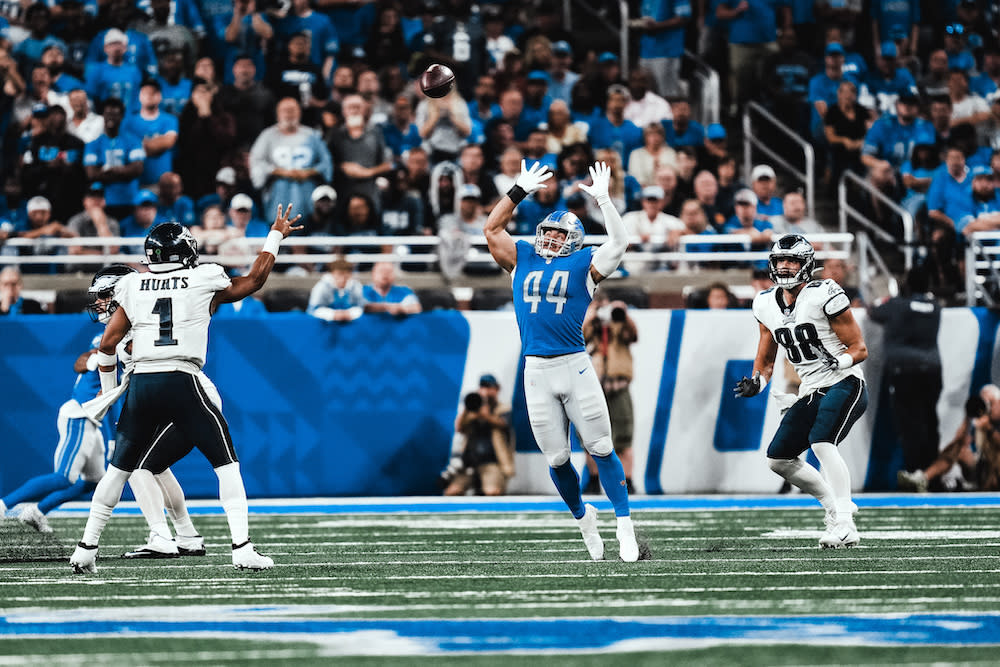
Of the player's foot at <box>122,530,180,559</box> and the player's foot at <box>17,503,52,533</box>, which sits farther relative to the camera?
the player's foot at <box>17,503,52,533</box>

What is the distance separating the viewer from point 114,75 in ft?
54.3

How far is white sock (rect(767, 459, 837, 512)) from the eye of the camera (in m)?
9.97

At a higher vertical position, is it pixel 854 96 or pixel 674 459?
pixel 854 96

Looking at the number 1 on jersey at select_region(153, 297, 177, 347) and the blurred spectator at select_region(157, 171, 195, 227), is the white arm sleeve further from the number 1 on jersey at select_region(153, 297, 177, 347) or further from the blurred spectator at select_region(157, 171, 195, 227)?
the blurred spectator at select_region(157, 171, 195, 227)

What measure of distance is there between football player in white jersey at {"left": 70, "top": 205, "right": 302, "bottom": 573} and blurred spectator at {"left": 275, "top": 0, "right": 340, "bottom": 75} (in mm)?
9126

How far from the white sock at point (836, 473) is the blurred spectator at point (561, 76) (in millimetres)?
8134

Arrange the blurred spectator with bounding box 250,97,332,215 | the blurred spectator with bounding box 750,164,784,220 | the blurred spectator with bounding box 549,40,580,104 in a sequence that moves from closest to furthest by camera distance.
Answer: the blurred spectator with bounding box 250,97,332,215 < the blurred spectator with bounding box 750,164,784,220 < the blurred spectator with bounding box 549,40,580,104

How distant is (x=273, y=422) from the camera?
14.5 m

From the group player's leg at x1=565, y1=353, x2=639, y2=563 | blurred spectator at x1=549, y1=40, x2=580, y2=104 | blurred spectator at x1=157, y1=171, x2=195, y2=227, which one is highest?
blurred spectator at x1=549, y1=40, x2=580, y2=104

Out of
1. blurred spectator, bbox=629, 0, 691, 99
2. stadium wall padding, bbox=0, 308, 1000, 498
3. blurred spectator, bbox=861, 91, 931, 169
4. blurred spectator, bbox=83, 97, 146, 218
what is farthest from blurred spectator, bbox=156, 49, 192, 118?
blurred spectator, bbox=861, 91, 931, 169

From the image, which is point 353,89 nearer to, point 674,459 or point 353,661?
point 674,459

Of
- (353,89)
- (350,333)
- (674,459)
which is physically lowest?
(674,459)

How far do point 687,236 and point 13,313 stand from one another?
236 inches

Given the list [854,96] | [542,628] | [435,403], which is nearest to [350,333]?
[435,403]
